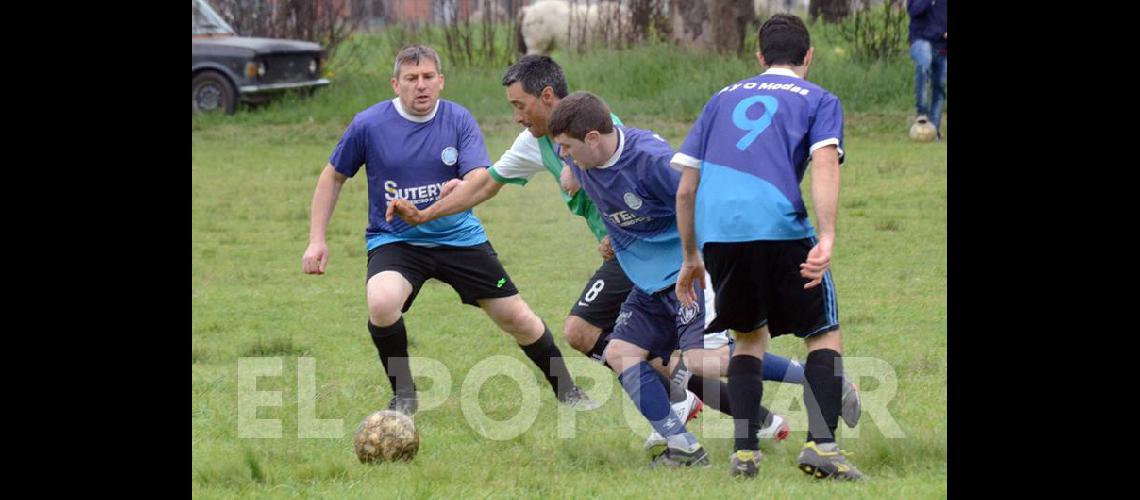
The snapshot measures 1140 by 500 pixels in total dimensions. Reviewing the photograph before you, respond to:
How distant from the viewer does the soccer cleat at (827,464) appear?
588cm

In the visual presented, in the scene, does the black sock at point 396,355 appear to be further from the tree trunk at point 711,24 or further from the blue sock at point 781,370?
the tree trunk at point 711,24

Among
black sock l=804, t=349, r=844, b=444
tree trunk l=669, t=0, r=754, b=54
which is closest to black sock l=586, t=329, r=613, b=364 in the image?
black sock l=804, t=349, r=844, b=444

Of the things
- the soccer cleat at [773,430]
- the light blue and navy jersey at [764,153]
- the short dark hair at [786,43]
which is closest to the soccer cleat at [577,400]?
the soccer cleat at [773,430]

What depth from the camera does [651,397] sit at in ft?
21.5

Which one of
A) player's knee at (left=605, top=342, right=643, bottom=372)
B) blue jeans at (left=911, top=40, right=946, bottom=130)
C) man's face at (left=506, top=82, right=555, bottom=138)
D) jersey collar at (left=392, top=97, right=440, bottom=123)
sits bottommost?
player's knee at (left=605, top=342, right=643, bottom=372)

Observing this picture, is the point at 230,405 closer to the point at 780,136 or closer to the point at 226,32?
the point at 780,136

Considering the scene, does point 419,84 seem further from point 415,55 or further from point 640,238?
point 640,238

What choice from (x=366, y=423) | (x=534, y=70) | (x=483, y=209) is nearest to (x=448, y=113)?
(x=534, y=70)

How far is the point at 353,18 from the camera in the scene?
2347 centimetres

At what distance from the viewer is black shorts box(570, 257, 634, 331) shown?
7293 mm

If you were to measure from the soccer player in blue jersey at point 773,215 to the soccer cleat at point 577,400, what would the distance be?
1.73m

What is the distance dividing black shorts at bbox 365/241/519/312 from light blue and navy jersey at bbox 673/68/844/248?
7.66 feet

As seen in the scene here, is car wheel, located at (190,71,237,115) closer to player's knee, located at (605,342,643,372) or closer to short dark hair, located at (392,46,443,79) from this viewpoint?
short dark hair, located at (392,46,443,79)
